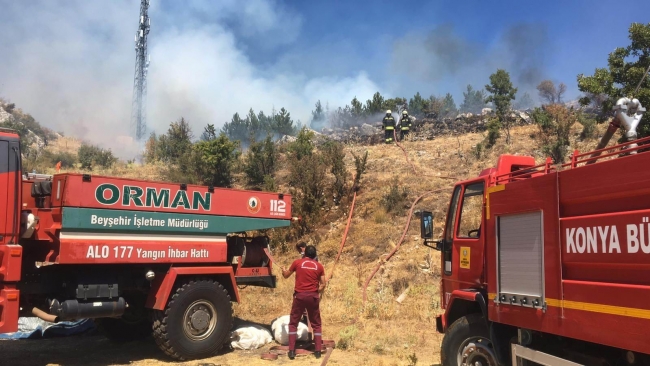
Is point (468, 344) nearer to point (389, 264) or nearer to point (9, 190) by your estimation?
point (9, 190)

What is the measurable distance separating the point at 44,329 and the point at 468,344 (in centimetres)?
750

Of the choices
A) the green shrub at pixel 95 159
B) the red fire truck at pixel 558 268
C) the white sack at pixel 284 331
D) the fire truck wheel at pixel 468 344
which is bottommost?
the white sack at pixel 284 331

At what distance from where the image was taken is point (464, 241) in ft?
19.7

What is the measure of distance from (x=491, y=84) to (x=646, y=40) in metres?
20.7

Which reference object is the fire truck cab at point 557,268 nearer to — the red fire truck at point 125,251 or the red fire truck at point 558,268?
the red fire truck at point 558,268

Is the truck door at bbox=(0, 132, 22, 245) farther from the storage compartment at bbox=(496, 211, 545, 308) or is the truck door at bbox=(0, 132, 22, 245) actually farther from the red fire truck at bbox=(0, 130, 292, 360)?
the storage compartment at bbox=(496, 211, 545, 308)

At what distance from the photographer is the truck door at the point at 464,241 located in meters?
5.77

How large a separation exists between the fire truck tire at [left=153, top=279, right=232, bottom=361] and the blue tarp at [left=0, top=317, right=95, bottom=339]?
9.36 ft

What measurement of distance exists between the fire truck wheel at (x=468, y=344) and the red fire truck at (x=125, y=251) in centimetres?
359

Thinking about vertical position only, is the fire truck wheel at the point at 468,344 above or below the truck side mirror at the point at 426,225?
below

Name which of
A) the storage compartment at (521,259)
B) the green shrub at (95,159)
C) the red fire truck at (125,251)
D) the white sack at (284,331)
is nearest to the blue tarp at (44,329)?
the red fire truck at (125,251)

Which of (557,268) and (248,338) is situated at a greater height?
(557,268)

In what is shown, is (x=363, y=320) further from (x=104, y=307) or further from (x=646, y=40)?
(x=646, y=40)

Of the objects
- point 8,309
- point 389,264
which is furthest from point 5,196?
point 389,264
